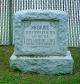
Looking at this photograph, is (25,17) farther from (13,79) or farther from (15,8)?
(15,8)

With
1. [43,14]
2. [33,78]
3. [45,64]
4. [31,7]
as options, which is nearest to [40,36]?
[43,14]

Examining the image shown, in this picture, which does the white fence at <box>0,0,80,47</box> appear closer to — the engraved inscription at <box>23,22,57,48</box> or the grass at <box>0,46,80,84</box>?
the grass at <box>0,46,80,84</box>

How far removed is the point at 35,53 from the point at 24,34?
18.2 inches

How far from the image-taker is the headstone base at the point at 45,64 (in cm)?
789

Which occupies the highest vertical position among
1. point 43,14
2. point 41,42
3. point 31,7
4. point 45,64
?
point 31,7

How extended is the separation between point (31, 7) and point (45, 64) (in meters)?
4.46

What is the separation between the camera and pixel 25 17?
8000 mm

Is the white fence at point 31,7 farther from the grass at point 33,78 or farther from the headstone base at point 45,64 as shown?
the headstone base at point 45,64

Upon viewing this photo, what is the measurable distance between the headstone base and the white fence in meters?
4.04

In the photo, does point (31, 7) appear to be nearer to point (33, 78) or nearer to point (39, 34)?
point (39, 34)

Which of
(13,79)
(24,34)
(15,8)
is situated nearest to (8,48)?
(15,8)

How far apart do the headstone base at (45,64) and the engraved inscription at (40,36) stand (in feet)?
1.06

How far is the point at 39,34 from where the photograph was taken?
26.7 feet

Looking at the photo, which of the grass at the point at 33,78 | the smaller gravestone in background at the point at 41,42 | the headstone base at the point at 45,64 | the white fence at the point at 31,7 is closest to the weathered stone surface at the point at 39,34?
the smaller gravestone in background at the point at 41,42
